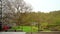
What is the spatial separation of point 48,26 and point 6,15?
158cm

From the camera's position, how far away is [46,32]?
508cm

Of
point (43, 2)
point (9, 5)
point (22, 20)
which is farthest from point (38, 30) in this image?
point (9, 5)

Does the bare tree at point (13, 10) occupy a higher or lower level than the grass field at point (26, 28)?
higher

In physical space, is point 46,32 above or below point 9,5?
below

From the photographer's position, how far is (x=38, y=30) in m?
5.30

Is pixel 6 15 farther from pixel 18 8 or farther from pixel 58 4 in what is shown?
pixel 58 4

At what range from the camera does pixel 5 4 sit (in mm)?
5359

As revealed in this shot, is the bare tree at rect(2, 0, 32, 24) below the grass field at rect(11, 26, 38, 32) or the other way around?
the other way around

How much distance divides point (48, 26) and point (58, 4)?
33.9 inches

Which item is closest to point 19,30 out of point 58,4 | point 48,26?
point 48,26

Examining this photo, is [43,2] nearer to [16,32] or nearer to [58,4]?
[58,4]

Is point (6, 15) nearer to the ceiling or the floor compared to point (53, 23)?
nearer to the ceiling

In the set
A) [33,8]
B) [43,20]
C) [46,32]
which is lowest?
[46,32]

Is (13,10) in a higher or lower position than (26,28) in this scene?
higher
